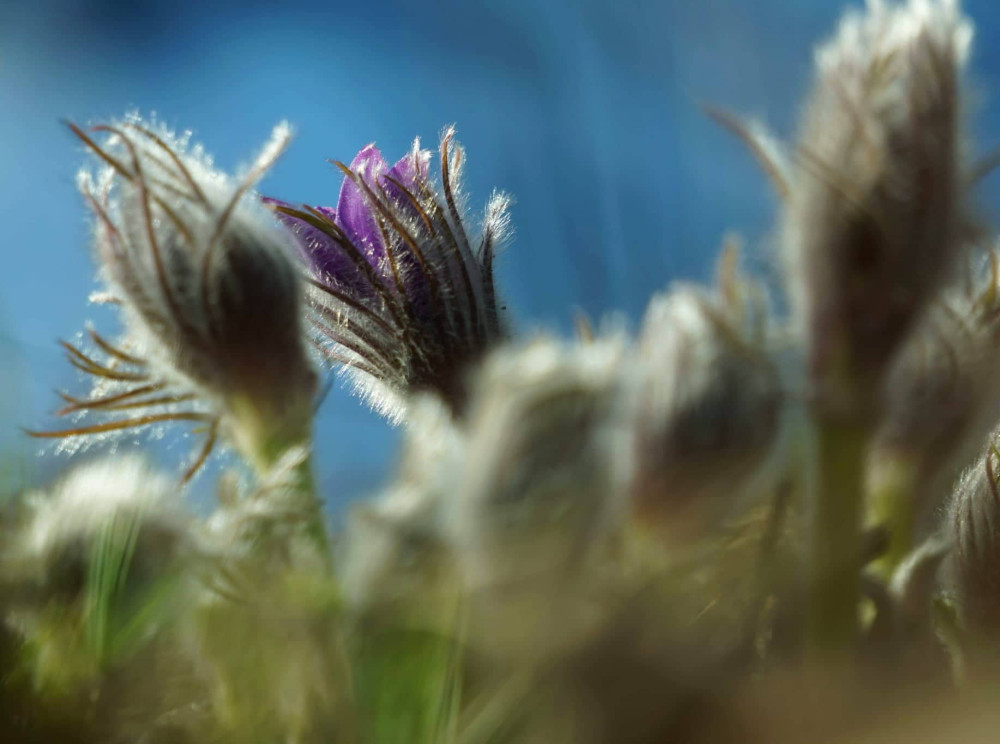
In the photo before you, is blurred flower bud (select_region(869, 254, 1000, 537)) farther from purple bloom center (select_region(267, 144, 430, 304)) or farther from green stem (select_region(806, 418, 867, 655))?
purple bloom center (select_region(267, 144, 430, 304))

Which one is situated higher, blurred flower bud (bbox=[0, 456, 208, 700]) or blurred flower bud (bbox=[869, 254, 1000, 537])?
blurred flower bud (bbox=[869, 254, 1000, 537])

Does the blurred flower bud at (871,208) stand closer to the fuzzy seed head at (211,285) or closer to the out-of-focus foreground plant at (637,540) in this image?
the out-of-focus foreground plant at (637,540)

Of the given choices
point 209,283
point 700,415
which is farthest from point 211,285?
point 700,415

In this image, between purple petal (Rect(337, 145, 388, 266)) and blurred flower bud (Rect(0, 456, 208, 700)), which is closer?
blurred flower bud (Rect(0, 456, 208, 700))

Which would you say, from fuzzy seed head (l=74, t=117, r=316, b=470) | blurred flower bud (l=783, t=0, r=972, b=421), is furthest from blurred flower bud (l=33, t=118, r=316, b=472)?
blurred flower bud (l=783, t=0, r=972, b=421)

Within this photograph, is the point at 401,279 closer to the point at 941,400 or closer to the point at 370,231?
the point at 370,231

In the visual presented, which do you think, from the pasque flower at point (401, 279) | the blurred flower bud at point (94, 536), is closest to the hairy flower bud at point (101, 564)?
the blurred flower bud at point (94, 536)

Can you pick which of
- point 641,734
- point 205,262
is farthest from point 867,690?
point 205,262

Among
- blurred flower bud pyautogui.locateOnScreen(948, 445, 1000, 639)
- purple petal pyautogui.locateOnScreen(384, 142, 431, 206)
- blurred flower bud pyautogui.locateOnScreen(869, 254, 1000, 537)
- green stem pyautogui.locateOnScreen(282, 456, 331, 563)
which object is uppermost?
purple petal pyautogui.locateOnScreen(384, 142, 431, 206)
